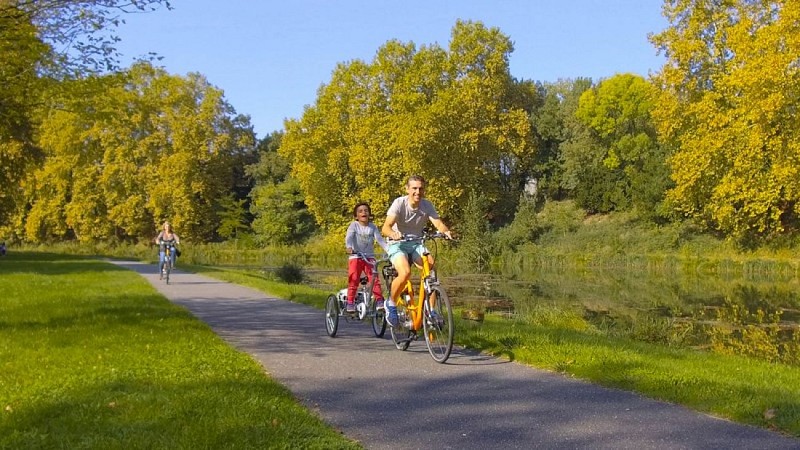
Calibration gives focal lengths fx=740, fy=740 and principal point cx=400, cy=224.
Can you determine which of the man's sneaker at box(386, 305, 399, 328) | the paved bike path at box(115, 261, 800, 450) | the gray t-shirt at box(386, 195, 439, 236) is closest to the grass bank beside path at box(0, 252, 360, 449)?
the paved bike path at box(115, 261, 800, 450)

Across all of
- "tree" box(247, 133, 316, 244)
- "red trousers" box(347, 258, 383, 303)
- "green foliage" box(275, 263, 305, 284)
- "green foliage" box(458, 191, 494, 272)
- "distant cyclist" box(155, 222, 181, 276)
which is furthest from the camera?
"tree" box(247, 133, 316, 244)

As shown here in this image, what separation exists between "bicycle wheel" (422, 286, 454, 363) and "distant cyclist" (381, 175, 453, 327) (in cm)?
53

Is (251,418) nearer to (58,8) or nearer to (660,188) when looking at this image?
(58,8)

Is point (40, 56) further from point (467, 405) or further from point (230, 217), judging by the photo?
point (230, 217)

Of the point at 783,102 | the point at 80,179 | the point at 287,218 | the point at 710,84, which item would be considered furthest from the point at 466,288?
the point at 80,179

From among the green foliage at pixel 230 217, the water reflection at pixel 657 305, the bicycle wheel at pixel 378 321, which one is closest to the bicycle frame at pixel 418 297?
the bicycle wheel at pixel 378 321

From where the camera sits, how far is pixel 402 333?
31.3 ft

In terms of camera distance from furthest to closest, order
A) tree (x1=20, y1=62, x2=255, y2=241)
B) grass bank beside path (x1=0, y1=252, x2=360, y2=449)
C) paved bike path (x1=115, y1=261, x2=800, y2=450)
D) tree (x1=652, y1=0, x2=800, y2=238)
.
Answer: tree (x1=20, y1=62, x2=255, y2=241)
tree (x1=652, y1=0, x2=800, y2=238)
paved bike path (x1=115, y1=261, x2=800, y2=450)
grass bank beside path (x1=0, y1=252, x2=360, y2=449)

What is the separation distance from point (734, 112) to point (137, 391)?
34982mm

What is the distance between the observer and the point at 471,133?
49344mm

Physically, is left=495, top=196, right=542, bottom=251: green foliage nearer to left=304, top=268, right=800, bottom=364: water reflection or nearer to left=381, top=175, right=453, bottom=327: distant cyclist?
left=304, top=268, right=800, bottom=364: water reflection

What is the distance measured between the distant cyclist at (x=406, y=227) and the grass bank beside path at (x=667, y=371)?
4.35 ft

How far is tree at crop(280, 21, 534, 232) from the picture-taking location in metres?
48.7

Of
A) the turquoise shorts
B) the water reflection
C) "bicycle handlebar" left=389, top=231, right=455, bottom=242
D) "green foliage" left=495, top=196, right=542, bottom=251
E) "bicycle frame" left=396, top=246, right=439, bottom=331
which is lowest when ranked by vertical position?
the water reflection
